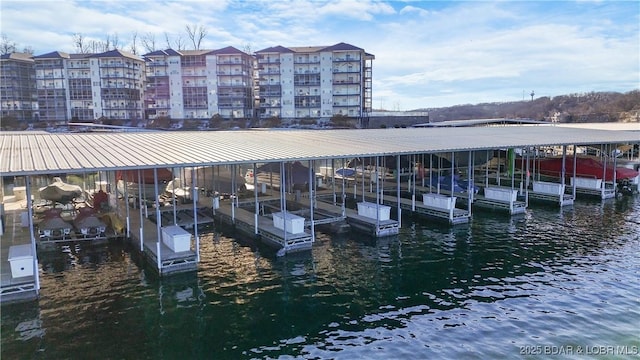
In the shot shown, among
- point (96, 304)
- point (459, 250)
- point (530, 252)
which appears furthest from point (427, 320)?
point (96, 304)

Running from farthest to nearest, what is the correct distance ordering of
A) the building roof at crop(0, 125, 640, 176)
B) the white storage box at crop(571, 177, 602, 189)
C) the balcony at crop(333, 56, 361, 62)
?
the balcony at crop(333, 56, 361, 62)
the white storage box at crop(571, 177, 602, 189)
the building roof at crop(0, 125, 640, 176)

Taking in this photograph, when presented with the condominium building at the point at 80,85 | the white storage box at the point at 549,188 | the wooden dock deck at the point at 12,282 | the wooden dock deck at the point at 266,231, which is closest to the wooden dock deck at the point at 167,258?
the wooden dock deck at the point at 266,231

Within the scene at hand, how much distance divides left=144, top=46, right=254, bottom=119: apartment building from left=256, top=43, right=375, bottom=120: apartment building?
4688 mm

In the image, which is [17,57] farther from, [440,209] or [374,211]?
[440,209]

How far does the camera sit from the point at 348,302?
14.7m

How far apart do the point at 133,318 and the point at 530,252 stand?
1560cm

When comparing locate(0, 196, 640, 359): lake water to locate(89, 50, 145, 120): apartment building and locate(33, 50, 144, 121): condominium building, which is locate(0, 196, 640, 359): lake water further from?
locate(33, 50, 144, 121): condominium building

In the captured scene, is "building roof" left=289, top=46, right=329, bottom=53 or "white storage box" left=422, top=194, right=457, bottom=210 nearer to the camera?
"white storage box" left=422, top=194, right=457, bottom=210

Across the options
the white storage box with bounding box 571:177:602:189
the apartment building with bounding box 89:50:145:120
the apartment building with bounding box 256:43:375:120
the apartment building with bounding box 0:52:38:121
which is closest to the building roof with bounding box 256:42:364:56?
the apartment building with bounding box 256:43:375:120

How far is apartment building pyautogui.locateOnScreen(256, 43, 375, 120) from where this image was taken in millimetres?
87125

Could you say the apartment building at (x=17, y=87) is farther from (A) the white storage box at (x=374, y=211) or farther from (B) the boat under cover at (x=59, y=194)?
(A) the white storage box at (x=374, y=211)

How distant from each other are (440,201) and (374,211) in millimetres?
4777

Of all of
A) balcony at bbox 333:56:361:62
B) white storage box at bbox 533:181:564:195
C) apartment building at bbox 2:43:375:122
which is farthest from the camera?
apartment building at bbox 2:43:375:122

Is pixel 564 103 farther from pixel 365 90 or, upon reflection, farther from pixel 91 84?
pixel 91 84
